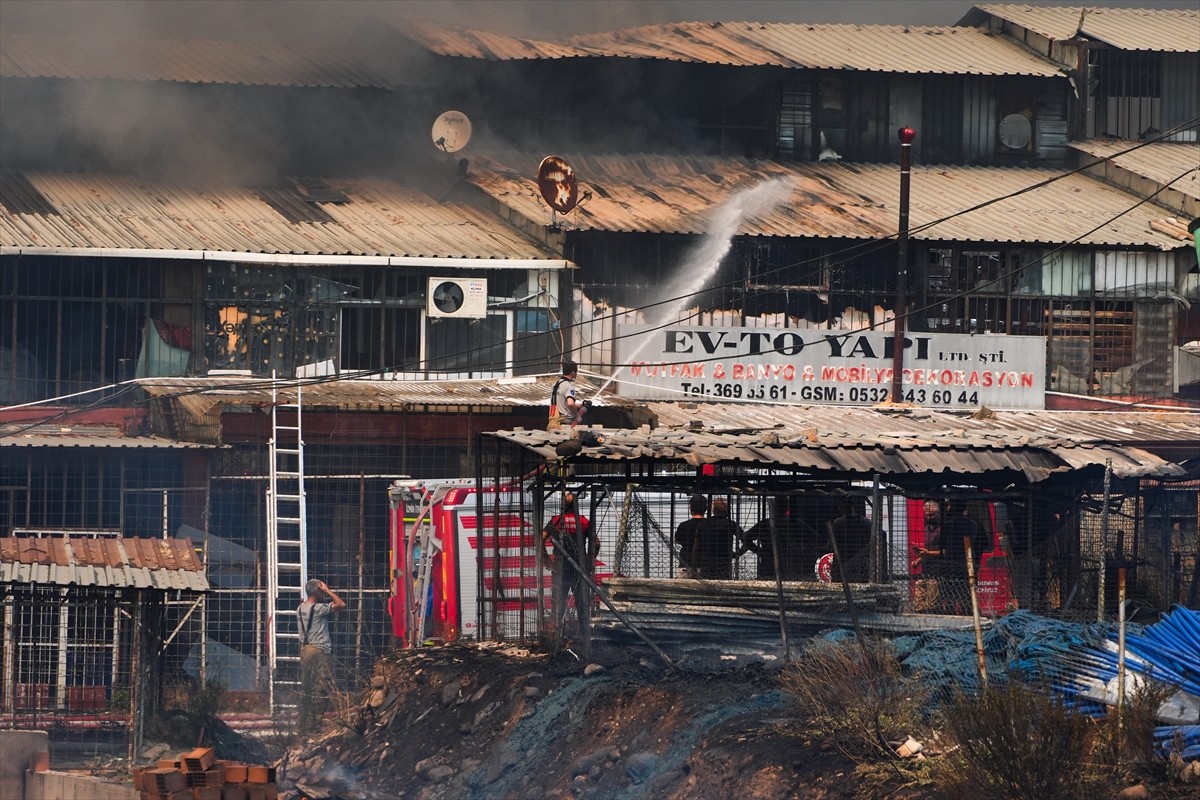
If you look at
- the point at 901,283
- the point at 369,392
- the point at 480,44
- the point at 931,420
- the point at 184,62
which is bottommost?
the point at 931,420

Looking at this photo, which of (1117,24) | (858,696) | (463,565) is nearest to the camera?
(858,696)

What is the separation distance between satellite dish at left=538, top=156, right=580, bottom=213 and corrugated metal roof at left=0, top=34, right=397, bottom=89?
4560 mm

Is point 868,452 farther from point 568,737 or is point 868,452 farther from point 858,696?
point 858,696

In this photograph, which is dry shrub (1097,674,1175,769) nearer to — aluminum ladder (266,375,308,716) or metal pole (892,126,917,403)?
aluminum ladder (266,375,308,716)

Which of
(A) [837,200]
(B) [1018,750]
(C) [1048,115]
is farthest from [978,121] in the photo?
(B) [1018,750]

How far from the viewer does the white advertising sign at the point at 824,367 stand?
80.9 ft

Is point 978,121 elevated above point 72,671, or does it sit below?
above

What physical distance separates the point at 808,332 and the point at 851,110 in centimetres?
607

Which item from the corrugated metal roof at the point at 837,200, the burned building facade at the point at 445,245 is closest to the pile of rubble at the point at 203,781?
the burned building facade at the point at 445,245

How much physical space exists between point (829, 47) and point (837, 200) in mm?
4639

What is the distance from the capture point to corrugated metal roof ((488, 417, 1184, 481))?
13.9 metres

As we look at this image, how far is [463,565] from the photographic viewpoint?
18.3 meters

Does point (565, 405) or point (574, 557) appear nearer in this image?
point (574, 557)

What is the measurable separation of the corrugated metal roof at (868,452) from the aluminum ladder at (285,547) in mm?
6012
